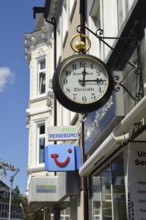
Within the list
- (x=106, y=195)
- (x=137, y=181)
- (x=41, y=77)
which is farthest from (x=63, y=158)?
(x=41, y=77)

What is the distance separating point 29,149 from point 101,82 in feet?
49.2

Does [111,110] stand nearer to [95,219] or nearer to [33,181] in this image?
[95,219]

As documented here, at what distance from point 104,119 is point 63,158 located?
3.96 metres

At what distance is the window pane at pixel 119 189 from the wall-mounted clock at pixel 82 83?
1.73 meters

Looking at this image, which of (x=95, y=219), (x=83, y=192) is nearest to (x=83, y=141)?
(x=83, y=192)

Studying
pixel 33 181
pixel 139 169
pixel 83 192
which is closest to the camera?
pixel 139 169

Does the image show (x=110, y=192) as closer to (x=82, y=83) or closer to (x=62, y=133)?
(x=82, y=83)

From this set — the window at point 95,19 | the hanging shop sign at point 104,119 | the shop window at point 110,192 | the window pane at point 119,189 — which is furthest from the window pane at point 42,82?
the window pane at point 119,189

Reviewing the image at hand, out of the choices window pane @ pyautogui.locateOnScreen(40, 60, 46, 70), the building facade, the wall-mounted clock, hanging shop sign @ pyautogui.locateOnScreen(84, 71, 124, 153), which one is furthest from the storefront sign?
window pane @ pyautogui.locateOnScreen(40, 60, 46, 70)

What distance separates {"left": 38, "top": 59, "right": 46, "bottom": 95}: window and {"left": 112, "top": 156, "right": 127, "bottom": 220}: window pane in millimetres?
14137

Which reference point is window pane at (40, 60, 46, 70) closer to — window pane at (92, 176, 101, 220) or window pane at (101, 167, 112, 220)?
window pane at (92, 176, 101, 220)

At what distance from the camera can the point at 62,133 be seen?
44.4ft

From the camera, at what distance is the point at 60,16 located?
20.2 m

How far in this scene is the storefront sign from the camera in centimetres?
692
